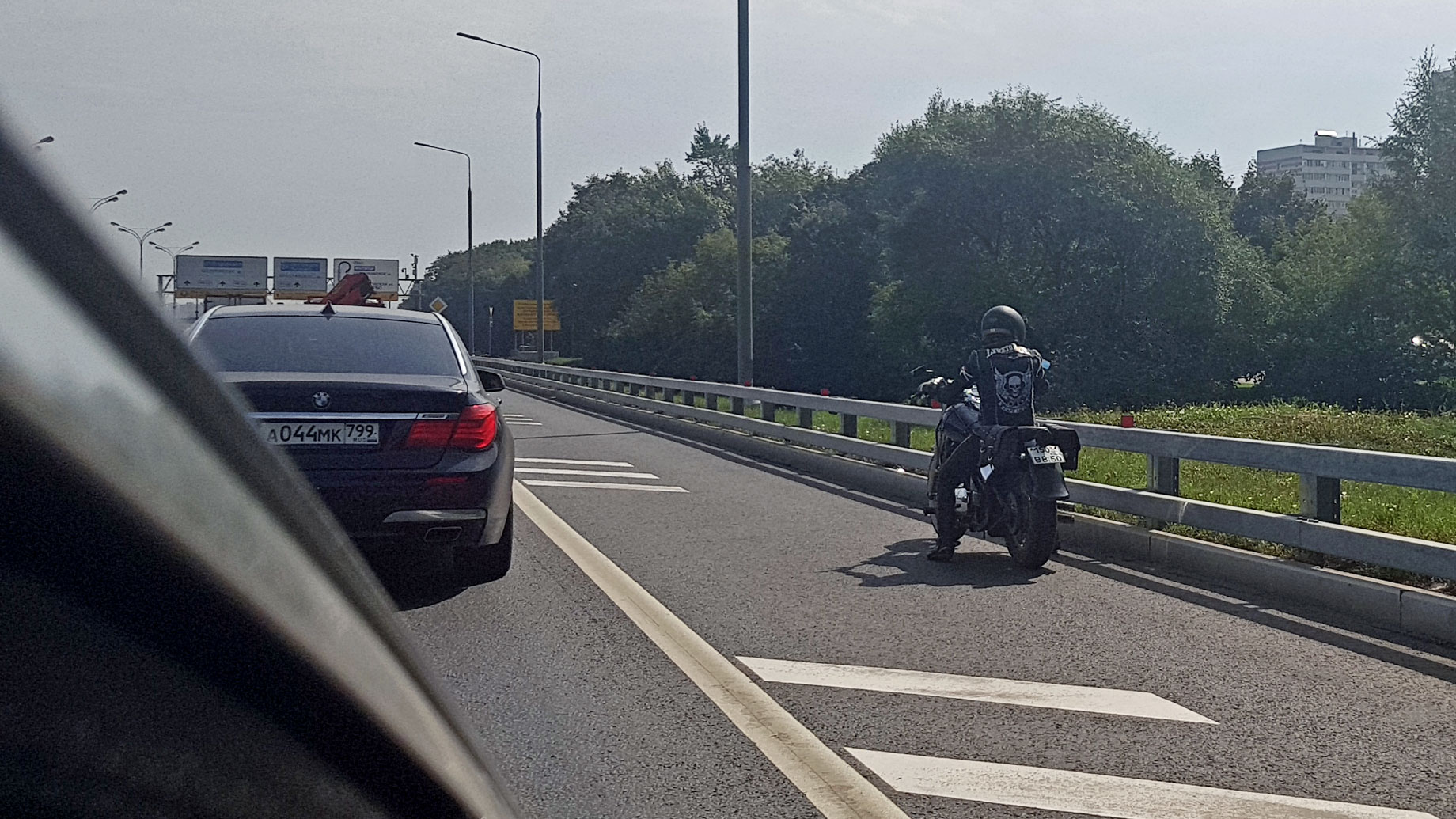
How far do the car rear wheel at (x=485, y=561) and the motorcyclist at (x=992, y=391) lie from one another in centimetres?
287

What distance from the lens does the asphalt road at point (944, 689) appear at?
177 inches

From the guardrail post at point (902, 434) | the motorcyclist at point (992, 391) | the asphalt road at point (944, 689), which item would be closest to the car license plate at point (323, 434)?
the asphalt road at point (944, 689)

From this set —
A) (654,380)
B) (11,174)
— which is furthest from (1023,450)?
(654,380)

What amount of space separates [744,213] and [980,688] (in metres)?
18.7

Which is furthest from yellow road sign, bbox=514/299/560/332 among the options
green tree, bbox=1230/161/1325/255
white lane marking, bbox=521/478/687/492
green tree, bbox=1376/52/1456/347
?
white lane marking, bbox=521/478/687/492

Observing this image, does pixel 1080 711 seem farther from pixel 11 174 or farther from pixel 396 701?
pixel 11 174

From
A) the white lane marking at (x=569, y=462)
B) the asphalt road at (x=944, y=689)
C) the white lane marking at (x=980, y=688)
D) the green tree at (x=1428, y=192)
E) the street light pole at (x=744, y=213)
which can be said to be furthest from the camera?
the green tree at (x=1428, y=192)

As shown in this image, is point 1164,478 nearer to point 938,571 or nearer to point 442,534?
point 938,571

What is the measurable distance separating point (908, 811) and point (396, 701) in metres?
2.93

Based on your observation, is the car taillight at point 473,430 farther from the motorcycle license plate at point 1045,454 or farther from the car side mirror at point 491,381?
the motorcycle license plate at point 1045,454

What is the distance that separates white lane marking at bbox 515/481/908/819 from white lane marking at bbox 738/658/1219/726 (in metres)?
0.22

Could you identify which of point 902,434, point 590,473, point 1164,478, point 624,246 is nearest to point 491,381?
point 1164,478

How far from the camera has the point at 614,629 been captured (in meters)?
7.07

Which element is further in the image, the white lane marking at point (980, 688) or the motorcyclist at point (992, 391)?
the motorcyclist at point (992, 391)
